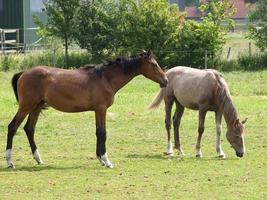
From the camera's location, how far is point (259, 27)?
3688cm

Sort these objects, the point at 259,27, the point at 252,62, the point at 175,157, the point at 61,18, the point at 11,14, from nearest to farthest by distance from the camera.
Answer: the point at 175,157 → the point at 61,18 → the point at 252,62 → the point at 259,27 → the point at 11,14

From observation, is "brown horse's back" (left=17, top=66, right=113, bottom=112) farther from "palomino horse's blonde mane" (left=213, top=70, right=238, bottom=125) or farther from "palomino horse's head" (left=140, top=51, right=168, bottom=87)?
"palomino horse's blonde mane" (left=213, top=70, right=238, bottom=125)

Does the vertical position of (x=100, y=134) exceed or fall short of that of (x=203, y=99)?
it falls short

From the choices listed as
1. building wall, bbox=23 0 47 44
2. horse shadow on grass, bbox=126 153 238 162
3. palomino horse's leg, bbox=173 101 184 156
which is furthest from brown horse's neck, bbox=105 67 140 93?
building wall, bbox=23 0 47 44

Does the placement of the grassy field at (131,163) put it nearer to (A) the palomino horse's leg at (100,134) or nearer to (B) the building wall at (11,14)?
(A) the palomino horse's leg at (100,134)

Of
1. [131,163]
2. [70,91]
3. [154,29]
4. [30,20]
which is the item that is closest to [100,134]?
[131,163]

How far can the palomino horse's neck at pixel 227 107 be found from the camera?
13016 millimetres

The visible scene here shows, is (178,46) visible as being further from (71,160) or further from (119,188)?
(119,188)

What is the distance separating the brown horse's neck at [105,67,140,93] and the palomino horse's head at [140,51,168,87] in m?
0.18

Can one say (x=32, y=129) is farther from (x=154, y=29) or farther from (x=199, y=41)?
(x=154, y=29)

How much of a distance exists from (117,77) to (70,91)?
0.89 m

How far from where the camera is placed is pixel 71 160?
42.3 feet

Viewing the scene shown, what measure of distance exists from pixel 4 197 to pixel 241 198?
10.2ft

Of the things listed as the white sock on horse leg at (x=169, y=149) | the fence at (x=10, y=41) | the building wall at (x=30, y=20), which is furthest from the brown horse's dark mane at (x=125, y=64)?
the building wall at (x=30, y=20)
